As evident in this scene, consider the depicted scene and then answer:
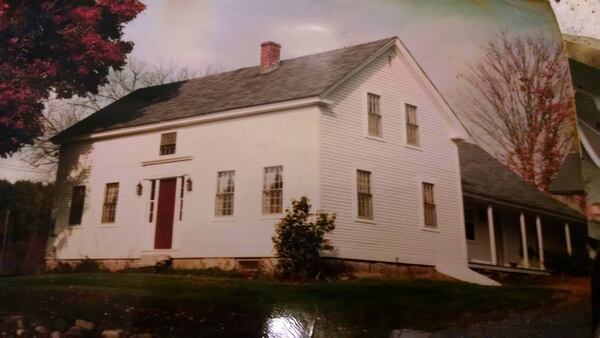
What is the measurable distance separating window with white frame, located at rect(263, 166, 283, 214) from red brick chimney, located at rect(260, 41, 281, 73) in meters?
0.72

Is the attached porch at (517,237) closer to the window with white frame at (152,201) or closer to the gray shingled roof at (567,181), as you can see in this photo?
the gray shingled roof at (567,181)

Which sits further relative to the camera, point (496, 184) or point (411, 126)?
point (496, 184)

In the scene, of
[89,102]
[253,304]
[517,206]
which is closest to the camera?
[253,304]

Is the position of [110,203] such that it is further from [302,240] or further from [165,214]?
[302,240]

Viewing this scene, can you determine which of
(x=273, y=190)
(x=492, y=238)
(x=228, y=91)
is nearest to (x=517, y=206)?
(x=492, y=238)

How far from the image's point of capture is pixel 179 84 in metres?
3.66

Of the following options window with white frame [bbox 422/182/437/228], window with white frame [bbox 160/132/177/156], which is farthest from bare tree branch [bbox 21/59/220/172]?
window with white frame [bbox 422/182/437/228]

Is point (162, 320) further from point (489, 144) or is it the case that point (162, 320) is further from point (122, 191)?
point (489, 144)

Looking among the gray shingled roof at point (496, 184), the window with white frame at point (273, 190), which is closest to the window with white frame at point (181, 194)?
the window with white frame at point (273, 190)

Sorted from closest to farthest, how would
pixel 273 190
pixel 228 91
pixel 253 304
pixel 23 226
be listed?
pixel 253 304, pixel 273 190, pixel 228 91, pixel 23 226

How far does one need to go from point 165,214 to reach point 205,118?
68cm

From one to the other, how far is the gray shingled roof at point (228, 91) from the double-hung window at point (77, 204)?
379mm

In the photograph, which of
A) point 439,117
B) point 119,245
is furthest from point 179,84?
point 439,117

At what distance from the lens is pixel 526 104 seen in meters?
3.96
